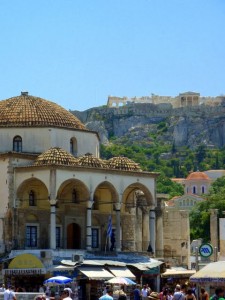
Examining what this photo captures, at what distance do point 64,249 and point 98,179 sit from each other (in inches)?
194

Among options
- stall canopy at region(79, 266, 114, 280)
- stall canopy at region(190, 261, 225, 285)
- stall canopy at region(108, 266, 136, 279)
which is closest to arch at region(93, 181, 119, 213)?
stall canopy at region(108, 266, 136, 279)

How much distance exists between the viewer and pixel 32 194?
6794 cm

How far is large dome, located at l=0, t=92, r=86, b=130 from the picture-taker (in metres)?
70.2

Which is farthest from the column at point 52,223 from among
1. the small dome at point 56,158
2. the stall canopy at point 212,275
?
the stall canopy at point 212,275

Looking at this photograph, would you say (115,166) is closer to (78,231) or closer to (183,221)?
(78,231)

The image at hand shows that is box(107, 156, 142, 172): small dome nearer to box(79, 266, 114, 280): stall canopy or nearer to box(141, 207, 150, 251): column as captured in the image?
box(141, 207, 150, 251): column

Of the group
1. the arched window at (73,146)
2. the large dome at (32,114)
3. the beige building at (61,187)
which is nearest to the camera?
the beige building at (61,187)

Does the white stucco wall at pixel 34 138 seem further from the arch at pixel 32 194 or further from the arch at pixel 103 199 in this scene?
the arch at pixel 103 199

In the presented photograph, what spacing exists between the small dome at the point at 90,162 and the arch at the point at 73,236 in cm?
392

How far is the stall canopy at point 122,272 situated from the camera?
6351cm

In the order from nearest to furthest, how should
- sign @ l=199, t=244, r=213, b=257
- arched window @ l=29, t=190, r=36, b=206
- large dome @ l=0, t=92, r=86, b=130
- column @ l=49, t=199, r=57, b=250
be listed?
sign @ l=199, t=244, r=213, b=257 < column @ l=49, t=199, r=57, b=250 < arched window @ l=29, t=190, r=36, b=206 < large dome @ l=0, t=92, r=86, b=130

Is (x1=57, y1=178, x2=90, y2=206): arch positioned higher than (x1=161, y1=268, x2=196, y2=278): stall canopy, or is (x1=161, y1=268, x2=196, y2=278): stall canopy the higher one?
(x1=57, y1=178, x2=90, y2=206): arch

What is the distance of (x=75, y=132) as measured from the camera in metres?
71.8

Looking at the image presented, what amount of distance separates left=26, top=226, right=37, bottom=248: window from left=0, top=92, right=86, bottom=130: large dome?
21.0 ft
